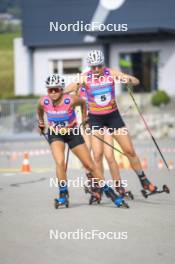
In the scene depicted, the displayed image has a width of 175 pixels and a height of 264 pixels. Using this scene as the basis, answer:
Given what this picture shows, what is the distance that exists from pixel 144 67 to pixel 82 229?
126 feet

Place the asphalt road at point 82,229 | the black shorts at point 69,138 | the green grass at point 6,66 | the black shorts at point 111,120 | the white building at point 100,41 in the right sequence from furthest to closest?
the green grass at point 6,66, the white building at point 100,41, the black shorts at point 111,120, the black shorts at point 69,138, the asphalt road at point 82,229

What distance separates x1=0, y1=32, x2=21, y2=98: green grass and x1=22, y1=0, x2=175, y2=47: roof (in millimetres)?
8705

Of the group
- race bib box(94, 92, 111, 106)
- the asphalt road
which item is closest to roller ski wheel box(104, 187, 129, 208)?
the asphalt road

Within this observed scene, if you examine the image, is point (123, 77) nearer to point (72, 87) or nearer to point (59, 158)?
point (72, 87)

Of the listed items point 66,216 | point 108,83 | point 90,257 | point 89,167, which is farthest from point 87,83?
point 90,257

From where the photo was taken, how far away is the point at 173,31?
148ft

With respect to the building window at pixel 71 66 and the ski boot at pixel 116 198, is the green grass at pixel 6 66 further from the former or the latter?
the ski boot at pixel 116 198

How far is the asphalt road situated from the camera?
8445mm

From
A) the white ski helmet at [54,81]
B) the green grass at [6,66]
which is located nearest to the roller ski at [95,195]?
the white ski helmet at [54,81]

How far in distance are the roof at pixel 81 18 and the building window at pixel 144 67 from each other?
147 cm

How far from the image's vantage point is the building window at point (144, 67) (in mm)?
47625

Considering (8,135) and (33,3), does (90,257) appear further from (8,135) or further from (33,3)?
(33,3)

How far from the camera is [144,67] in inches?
1890

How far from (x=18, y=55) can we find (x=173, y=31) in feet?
33.8
